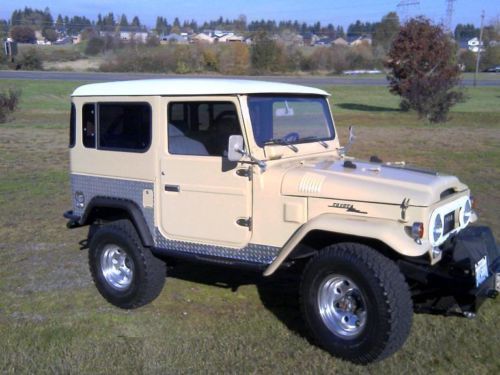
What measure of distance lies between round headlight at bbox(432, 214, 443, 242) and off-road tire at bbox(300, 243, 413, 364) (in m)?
0.38

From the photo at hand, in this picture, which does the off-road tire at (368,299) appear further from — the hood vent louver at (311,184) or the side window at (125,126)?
the side window at (125,126)

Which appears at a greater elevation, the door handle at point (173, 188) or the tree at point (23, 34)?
the tree at point (23, 34)

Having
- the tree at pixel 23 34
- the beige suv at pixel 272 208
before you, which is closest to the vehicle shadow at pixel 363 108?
the beige suv at pixel 272 208

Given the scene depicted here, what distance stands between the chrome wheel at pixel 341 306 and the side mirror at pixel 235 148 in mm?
1111

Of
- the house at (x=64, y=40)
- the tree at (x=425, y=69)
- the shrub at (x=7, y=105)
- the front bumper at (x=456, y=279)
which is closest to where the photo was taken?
the front bumper at (x=456, y=279)

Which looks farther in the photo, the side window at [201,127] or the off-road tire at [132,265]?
the off-road tire at [132,265]

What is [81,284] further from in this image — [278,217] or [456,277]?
[456,277]

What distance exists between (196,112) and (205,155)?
0.38m

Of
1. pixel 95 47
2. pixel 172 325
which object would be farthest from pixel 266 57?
pixel 172 325

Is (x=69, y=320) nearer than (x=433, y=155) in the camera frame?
Yes

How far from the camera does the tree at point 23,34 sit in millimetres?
94250

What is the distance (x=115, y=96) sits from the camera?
564cm

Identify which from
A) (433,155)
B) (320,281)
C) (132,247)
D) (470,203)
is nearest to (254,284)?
(132,247)

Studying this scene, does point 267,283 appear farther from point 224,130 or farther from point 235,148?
point 235,148
